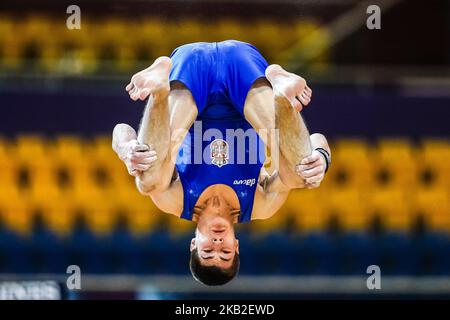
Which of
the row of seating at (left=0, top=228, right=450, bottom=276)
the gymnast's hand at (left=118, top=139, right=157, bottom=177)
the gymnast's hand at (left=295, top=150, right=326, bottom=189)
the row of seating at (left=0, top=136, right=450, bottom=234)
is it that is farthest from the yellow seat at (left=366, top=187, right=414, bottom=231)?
the gymnast's hand at (left=118, top=139, right=157, bottom=177)

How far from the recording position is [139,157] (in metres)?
4.73

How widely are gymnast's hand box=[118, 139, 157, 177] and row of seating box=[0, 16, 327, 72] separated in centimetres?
135

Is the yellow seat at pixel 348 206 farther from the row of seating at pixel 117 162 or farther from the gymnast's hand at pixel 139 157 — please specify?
the gymnast's hand at pixel 139 157

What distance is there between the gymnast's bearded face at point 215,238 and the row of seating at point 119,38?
1350mm

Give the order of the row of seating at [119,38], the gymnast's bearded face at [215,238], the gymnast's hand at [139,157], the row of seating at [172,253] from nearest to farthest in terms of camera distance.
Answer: the gymnast's hand at [139,157]
the gymnast's bearded face at [215,238]
the row of seating at [119,38]
the row of seating at [172,253]

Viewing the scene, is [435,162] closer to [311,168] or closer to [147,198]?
[147,198]

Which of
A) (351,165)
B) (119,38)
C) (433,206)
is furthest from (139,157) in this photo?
(433,206)

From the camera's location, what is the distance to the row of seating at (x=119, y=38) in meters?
6.55

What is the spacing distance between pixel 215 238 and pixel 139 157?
91 cm

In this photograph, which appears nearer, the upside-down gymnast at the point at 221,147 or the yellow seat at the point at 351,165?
the upside-down gymnast at the point at 221,147

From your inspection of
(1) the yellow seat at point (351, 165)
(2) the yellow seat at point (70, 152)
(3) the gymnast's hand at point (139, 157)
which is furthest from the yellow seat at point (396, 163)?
(3) the gymnast's hand at point (139, 157)

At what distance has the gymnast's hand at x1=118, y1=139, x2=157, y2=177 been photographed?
4.73 meters
